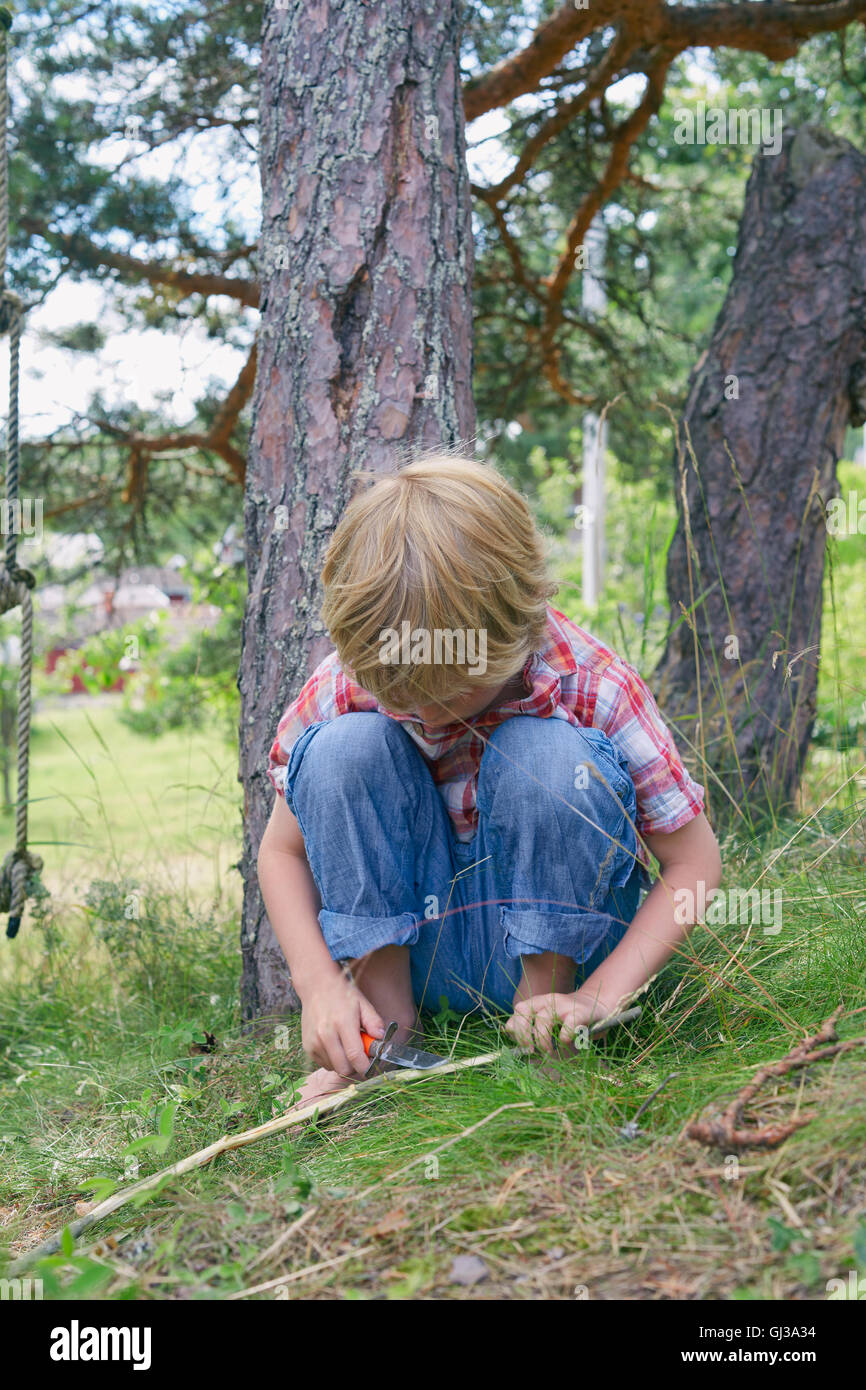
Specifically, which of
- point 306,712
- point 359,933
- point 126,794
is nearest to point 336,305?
point 306,712

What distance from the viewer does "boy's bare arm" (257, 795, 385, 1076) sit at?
154 cm

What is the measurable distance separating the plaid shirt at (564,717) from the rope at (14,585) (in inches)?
34.6

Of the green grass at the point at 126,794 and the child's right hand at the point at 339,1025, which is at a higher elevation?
the child's right hand at the point at 339,1025

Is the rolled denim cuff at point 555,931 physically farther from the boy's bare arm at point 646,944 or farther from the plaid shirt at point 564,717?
the plaid shirt at point 564,717

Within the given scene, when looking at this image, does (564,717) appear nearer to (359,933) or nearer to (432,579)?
(432,579)

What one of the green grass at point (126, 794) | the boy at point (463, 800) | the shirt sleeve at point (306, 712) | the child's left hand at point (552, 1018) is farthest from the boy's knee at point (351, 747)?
the green grass at point (126, 794)

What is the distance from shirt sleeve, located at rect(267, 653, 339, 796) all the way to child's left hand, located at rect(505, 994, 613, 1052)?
21.9 inches

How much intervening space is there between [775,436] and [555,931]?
6.21ft

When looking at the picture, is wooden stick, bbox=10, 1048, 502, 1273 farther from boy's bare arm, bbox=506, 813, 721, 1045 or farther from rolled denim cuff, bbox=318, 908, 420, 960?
rolled denim cuff, bbox=318, 908, 420, 960

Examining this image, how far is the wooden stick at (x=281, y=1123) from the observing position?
4.42 feet

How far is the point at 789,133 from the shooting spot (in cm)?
307

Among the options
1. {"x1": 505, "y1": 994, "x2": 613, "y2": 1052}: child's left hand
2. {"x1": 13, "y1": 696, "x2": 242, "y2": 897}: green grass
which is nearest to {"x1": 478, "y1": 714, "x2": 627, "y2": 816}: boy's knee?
{"x1": 505, "y1": 994, "x2": 613, "y2": 1052}: child's left hand

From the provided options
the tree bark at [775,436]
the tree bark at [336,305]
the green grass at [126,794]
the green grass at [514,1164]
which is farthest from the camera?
the green grass at [126,794]

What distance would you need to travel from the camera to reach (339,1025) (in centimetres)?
155
